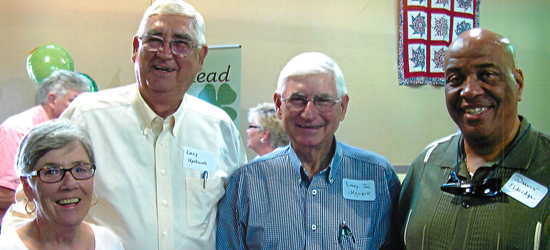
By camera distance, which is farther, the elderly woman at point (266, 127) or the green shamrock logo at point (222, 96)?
the green shamrock logo at point (222, 96)

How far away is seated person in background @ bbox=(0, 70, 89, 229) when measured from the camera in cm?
271

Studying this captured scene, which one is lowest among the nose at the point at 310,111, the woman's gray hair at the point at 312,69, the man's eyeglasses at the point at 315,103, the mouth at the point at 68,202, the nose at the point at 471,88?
the mouth at the point at 68,202

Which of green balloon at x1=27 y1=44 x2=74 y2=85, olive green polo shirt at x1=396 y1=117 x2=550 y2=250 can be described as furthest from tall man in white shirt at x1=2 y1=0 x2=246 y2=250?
green balloon at x1=27 y1=44 x2=74 y2=85

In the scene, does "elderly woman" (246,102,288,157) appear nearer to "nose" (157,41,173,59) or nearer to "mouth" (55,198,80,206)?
"nose" (157,41,173,59)

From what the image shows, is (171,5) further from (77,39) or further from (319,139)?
(77,39)

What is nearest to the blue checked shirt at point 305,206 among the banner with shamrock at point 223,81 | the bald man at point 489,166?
the bald man at point 489,166

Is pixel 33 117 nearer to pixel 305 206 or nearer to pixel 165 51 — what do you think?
pixel 165 51

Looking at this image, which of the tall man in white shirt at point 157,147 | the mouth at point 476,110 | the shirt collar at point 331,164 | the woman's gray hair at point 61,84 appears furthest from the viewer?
the woman's gray hair at point 61,84

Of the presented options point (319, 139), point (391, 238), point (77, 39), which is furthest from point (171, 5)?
point (77, 39)

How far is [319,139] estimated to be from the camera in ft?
5.90

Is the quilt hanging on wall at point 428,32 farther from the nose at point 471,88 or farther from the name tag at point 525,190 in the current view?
the name tag at point 525,190

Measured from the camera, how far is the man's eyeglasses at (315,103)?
177cm

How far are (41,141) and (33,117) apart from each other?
1753 millimetres

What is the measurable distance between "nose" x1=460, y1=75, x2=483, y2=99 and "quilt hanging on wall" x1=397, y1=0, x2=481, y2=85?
269mm
